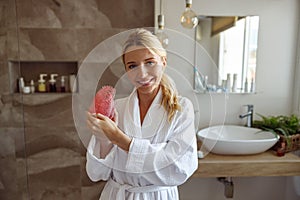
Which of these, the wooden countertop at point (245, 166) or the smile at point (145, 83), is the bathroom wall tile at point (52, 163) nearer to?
the wooden countertop at point (245, 166)

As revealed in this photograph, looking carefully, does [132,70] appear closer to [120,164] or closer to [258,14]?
[120,164]

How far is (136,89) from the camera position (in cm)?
81

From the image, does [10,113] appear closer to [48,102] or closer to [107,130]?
[48,102]

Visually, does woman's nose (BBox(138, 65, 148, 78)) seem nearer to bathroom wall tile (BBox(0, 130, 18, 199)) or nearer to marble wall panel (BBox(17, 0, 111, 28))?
marble wall panel (BBox(17, 0, 111, 28))

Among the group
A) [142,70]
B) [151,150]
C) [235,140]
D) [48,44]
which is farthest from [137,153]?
[48,44]

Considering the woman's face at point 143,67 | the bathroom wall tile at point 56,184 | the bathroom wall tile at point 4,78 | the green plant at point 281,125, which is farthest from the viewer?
the bathroom wall tile at point 56,184

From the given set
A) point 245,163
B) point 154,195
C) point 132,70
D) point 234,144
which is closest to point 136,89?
point 132,70

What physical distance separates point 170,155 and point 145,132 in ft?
0.35

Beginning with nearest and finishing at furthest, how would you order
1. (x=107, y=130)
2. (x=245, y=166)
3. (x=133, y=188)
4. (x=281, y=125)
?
(x=107, y=130) → (x=133, y=188) → (x=245, y=166) → (x=281, y=125)

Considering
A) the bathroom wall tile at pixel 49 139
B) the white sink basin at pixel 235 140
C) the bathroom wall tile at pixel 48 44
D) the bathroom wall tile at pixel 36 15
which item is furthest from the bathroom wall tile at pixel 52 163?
the white sink basin at pixel 235 140

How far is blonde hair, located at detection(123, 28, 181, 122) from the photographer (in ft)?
2.39

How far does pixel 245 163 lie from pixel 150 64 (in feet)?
3.67

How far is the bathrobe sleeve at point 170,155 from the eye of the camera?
756 mm

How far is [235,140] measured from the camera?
5.17 ft
